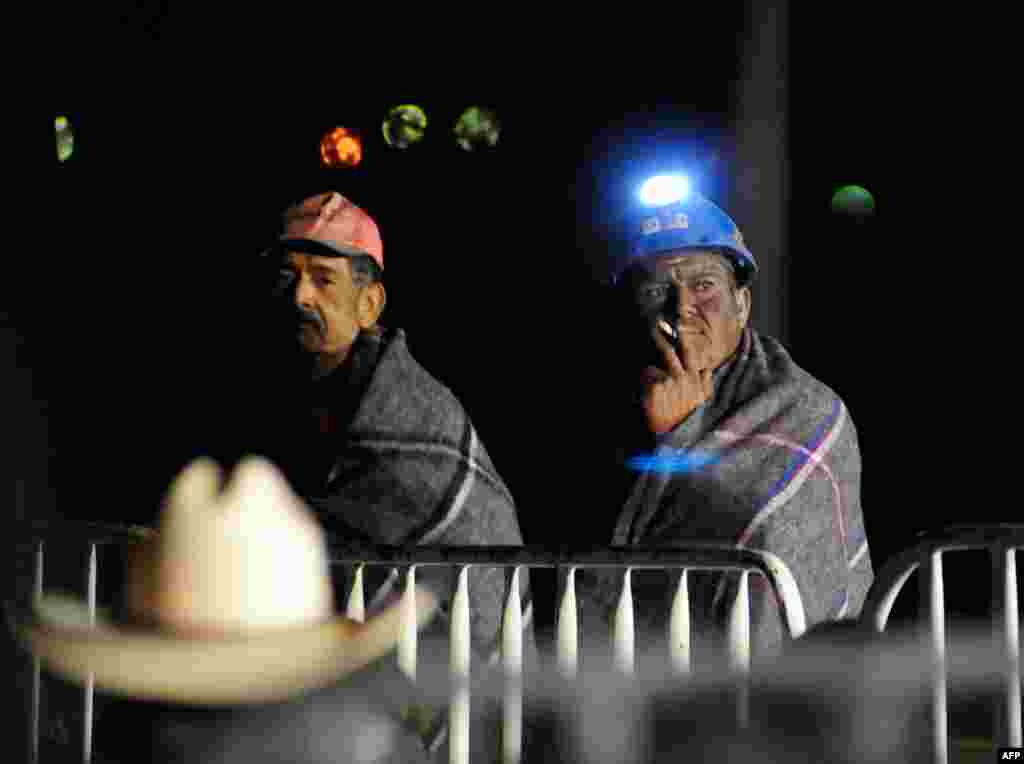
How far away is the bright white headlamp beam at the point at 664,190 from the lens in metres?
3.49

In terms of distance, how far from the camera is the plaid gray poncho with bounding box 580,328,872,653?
3.36 meters

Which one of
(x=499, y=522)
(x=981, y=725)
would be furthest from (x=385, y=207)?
(x=981, y=725)

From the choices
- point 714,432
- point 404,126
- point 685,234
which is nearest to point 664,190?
point 685,234

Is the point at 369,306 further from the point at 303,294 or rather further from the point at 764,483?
the point at 764,483

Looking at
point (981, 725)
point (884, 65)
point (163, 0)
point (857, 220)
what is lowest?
point (981, 725)

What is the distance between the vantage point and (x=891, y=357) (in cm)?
334

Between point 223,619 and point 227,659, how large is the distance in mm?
72

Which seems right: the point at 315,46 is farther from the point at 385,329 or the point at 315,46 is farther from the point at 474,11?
the point at 385,329

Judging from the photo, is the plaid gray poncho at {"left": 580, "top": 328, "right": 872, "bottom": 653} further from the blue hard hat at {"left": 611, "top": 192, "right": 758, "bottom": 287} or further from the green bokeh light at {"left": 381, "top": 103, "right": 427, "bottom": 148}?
the green bokeh light at {"left": 381, "top": 103, "right": 427, "bottom": 148}

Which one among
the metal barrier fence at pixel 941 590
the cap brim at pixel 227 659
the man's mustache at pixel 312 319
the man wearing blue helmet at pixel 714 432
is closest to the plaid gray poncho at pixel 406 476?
the man's mustache at pixel 312 319

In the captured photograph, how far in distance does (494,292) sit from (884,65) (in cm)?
91

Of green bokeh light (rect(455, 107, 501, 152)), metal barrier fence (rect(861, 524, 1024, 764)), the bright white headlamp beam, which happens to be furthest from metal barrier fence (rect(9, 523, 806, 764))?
green bokeh light (rect(455, 107, 501, 152))

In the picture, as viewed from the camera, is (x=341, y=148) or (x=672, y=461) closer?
(x=672, y=461)

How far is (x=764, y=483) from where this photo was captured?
338 centimetres
